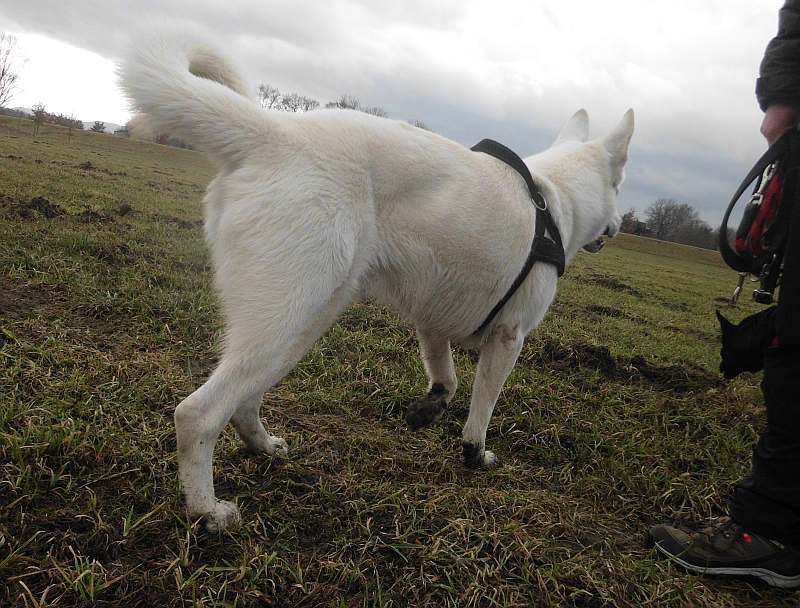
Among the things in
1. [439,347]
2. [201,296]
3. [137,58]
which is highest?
[137,58]

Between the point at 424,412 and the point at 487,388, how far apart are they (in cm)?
42

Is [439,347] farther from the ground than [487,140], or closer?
closer

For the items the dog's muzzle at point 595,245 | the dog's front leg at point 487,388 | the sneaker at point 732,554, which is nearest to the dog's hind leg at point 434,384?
the dog's front leg at point 487,388

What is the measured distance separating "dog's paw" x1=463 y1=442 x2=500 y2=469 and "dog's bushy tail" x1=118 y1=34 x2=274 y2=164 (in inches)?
73.9

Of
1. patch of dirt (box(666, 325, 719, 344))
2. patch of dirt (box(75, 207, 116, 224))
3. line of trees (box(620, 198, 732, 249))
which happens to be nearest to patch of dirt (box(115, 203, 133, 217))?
patch of dirt (box(75, 207, 116, 224))

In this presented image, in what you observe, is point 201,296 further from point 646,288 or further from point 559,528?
point 646,288

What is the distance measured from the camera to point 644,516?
265 centimetres

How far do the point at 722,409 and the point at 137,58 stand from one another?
418 centimetres

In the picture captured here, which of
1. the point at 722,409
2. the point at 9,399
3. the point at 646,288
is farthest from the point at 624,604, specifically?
the point at 646,288

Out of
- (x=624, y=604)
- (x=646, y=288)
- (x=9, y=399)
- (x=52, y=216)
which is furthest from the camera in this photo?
(x=646, y=288)

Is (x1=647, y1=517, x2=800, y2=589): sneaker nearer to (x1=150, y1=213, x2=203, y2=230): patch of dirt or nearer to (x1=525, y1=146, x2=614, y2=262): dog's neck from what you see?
(x1=525, y1=146, x2=614, y2=262): dog's neck

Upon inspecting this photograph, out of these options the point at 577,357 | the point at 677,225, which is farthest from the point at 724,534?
the point at 677,225

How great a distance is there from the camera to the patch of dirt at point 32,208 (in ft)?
19.9

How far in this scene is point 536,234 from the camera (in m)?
2.70
